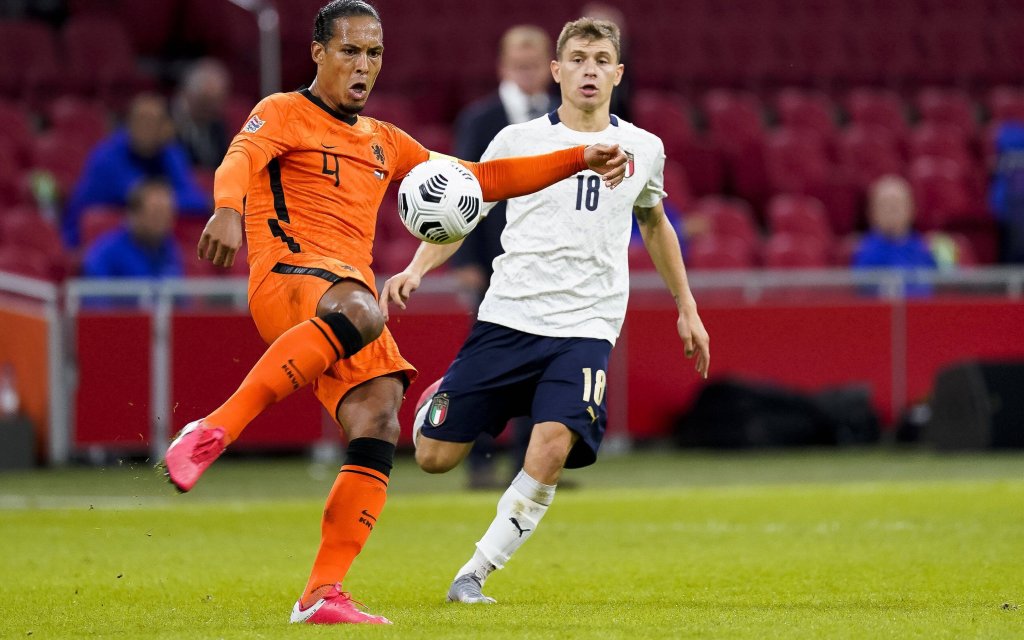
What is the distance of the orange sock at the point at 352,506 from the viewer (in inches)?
202

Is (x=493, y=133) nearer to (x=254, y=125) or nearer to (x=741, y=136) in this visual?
(x=254, y=125)

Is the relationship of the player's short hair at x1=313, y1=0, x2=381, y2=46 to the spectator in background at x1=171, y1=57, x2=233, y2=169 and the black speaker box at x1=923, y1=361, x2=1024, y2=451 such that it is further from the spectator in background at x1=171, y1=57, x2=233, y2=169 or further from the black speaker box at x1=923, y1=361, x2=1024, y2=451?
the spectator in background at x1=171, y1=57, x2=233, y2=169

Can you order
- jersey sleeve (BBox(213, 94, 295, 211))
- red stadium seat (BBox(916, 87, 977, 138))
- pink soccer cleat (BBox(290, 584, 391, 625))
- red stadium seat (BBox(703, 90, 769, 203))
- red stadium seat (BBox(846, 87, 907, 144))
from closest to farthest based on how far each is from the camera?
jersey sleeve (BBox(213, 94, 295, 211))
pink soccer cleat (BBox(290, 584, 391, 625))
red stadium seat (BBox(703, 90, 769, 203))
red stadium seat (BBox(846, 87, 907, 144))
red stadium seat (BBox(916, 87, 977, 138))

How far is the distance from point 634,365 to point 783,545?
5.33 meters

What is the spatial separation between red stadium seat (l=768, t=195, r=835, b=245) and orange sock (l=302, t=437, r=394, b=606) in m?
10.1

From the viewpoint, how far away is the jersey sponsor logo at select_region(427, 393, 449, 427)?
5.96 m

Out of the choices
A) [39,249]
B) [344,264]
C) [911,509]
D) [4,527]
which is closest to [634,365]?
[911,509]

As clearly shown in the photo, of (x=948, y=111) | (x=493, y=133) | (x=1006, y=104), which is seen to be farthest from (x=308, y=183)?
(x=1006, y=104)

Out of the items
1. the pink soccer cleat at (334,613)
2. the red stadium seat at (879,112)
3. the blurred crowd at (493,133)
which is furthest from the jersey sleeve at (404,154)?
the red stadium seat at (879,112)

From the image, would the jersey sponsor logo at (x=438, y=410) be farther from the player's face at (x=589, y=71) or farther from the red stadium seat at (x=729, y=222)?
the red stadium seat at (x=729, y=222)

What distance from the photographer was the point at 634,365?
502 inches

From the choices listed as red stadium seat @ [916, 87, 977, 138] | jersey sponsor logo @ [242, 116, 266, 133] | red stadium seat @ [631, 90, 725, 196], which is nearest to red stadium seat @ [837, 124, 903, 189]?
red stadium seat @ [631, 90, 725, 196]

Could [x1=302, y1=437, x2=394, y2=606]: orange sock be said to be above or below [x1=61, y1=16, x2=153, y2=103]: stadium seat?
below

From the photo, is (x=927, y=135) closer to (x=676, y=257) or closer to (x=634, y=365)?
(x=634, y=365)
